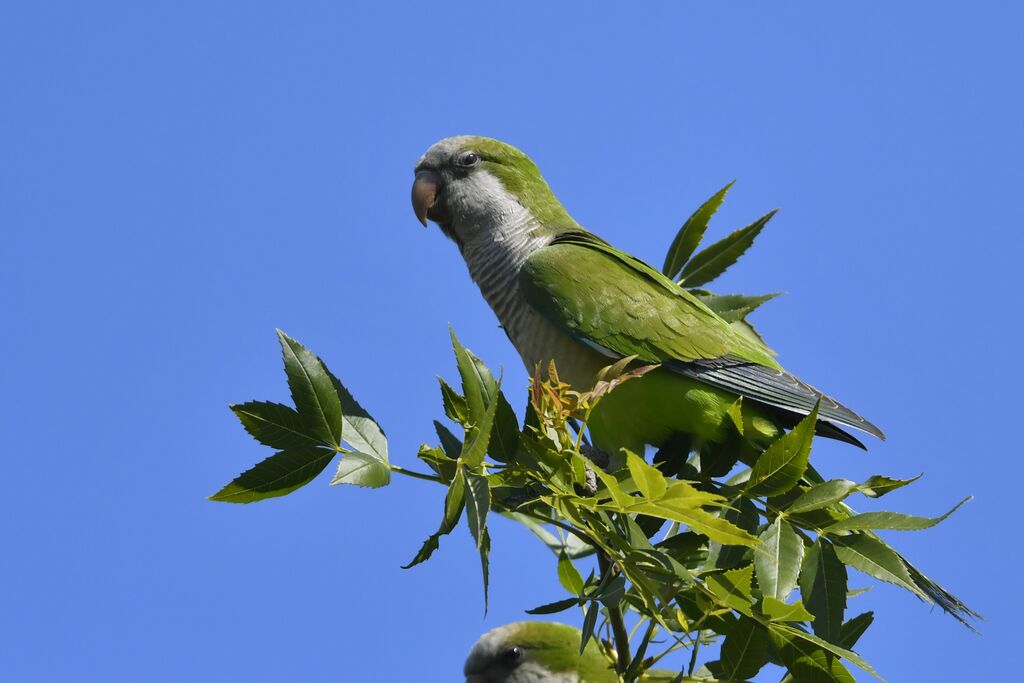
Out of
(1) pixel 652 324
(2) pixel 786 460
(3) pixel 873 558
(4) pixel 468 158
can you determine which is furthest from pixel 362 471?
(4) pixel 468 158

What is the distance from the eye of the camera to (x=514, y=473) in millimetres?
2865

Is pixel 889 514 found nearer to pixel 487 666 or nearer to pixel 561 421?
pixel 561 421

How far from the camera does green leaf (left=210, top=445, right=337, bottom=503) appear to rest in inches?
109

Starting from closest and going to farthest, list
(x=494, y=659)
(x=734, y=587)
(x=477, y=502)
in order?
1. (x=477, y=502)
2. (x=734, y=587)
3. (x=494, y=659)

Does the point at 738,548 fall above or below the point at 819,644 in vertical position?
above

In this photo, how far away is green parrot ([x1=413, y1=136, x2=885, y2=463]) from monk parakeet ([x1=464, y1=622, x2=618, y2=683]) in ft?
5.63

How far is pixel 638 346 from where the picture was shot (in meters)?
4.29

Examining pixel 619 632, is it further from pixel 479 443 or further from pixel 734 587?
pixel 479 443

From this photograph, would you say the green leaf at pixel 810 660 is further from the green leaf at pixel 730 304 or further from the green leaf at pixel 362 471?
the green leaf at pixel 730 304

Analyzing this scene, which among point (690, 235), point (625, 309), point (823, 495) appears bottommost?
point (823, 495)

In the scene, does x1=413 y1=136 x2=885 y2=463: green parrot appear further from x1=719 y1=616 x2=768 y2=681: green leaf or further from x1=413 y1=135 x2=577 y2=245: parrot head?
x1=719 y1=616 x2=768 y2=681: green leaf

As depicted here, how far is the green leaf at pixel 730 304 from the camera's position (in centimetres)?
450

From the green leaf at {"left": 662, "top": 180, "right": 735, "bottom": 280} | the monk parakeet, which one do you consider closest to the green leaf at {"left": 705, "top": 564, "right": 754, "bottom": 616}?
the green leaf at {"left": 662, "top": 180, "right": 735, "bottom": 280}

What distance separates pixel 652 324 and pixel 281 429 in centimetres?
199
